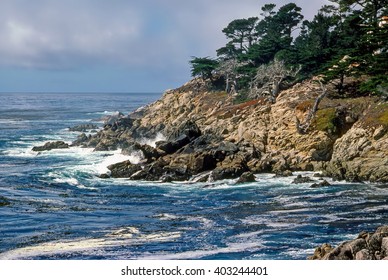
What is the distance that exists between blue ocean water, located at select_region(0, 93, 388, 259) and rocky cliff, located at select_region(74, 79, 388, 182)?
2255 mm

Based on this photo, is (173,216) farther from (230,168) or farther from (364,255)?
(364,255)

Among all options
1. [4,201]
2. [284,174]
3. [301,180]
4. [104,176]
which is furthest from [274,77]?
[4,201]

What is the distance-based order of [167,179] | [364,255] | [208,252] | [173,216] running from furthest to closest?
[167,179]
[173,216]
[208,252]
[364,255]

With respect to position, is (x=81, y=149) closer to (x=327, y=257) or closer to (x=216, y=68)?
(x=216, y=68)

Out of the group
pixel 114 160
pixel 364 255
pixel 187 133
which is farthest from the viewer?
pixel 114 160

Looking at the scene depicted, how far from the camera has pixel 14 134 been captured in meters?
88.4

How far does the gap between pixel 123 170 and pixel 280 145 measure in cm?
1496

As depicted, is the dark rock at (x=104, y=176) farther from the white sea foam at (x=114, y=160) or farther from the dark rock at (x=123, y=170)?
the white sea foam at (x=114, y=160)

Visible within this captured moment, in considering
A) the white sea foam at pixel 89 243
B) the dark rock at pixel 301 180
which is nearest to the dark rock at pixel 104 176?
the dark rock at pixel 301 180

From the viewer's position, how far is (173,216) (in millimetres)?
31016

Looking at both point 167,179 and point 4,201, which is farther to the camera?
point 167,179

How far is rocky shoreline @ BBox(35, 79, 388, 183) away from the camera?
41938 mm
